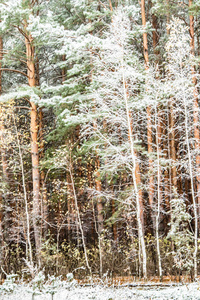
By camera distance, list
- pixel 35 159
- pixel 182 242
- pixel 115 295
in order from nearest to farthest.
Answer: pixel 115 295 → pixel 182 242 → pixel 35 159

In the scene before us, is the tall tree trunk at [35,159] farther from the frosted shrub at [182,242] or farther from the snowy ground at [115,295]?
the frosted shrub at [182,242]

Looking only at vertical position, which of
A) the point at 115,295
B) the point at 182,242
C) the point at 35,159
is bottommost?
the point at 115,295

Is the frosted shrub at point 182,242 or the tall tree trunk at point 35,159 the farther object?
the tall tree trunk at point 35,159

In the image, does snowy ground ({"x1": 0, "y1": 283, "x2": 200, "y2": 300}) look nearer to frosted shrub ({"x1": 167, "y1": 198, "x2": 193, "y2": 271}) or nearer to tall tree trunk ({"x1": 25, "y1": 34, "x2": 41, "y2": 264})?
frosted shrub ({"x1": 167, "y1": 198, "x2": 193, "y2": 271})

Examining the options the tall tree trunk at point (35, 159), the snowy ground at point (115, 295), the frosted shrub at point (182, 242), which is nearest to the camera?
the snowy ground at point (115, 295)

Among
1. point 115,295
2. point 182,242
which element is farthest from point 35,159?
point 115,295

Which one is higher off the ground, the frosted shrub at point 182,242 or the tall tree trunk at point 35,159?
the tall tree trunk at point 35,159

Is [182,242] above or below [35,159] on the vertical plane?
below

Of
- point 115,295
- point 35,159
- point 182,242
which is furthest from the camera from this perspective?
point 35,159

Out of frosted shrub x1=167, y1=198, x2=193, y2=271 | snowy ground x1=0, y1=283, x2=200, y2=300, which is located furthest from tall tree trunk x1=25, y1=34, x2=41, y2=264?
frosted shrub x1=167, y1=198, x2=193, y2=271

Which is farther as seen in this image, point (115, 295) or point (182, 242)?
point (182, 242)

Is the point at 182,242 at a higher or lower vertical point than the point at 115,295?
higher

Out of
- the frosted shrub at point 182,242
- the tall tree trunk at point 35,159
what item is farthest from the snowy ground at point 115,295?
the tall tree trunk at point 35,159

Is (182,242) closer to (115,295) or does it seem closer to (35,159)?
(115,295)
